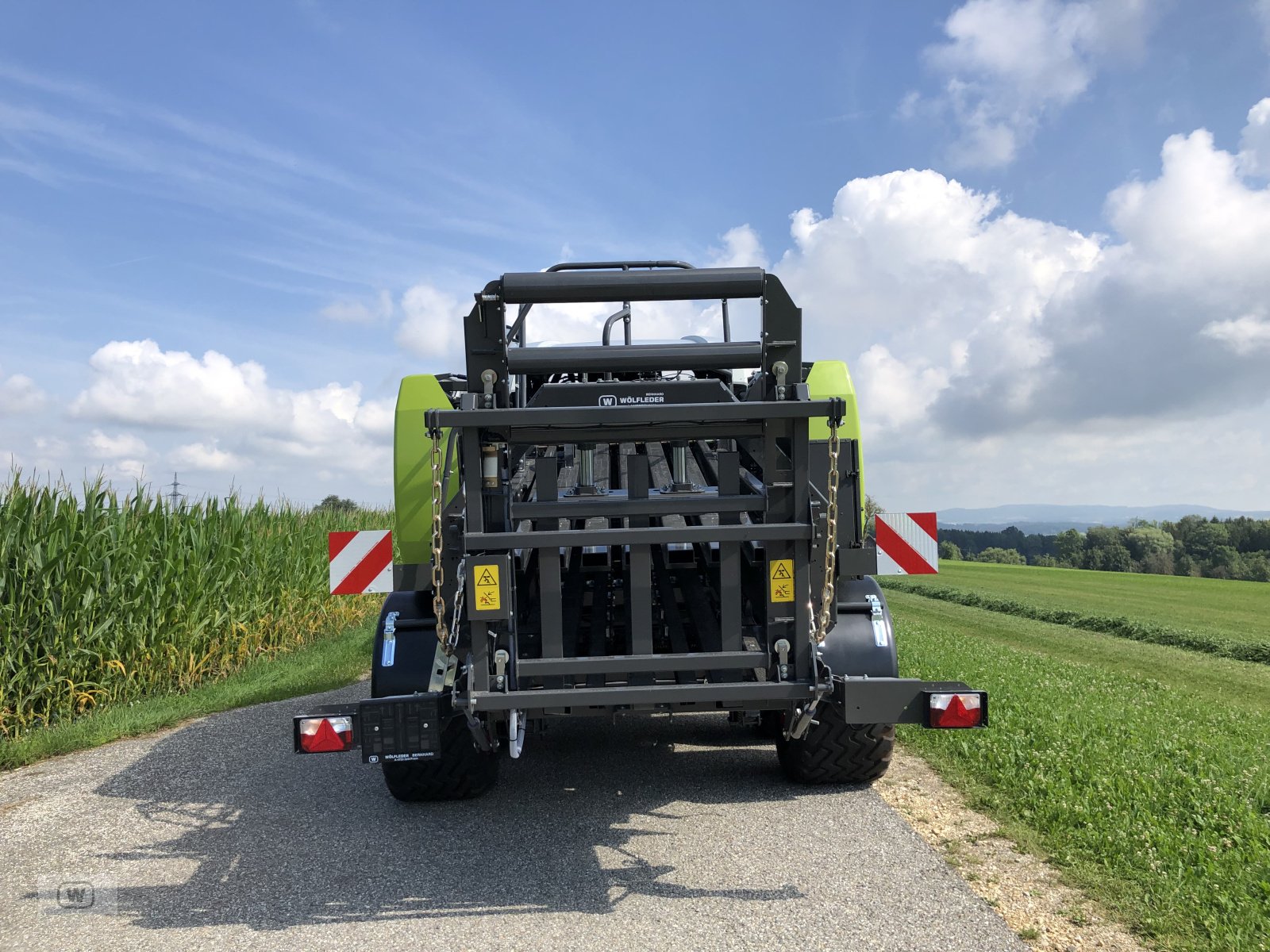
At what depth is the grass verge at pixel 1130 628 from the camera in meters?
14.0

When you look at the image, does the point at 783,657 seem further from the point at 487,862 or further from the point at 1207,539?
the point at 1207,539

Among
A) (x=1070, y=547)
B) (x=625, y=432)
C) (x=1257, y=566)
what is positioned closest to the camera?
(x=625, y=432)

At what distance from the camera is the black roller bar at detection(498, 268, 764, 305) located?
3844 mm

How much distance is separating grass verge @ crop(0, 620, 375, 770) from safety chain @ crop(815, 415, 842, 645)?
590 cm

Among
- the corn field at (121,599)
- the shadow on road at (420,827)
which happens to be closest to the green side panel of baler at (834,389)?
the shadow on road at (420,827)

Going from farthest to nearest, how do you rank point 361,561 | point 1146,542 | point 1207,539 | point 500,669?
point 1146,542
point 1207,539
point 361,561
point 500,669

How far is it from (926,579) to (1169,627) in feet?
49.9

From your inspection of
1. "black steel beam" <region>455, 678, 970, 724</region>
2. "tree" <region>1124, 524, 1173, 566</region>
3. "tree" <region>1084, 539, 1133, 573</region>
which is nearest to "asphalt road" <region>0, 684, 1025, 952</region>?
"black steel beam" <region>455, 678, 970, 724</region>

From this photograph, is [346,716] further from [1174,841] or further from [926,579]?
[926,579]

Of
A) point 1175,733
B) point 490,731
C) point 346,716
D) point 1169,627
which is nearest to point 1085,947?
point 490,731

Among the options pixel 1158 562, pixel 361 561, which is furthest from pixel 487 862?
pixel 1158 562

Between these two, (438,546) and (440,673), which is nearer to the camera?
(438,546)

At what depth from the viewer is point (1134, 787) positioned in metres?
4.62

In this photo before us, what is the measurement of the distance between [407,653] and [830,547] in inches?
92.4
